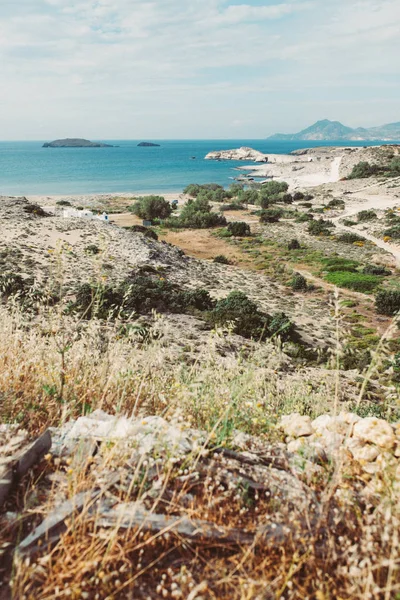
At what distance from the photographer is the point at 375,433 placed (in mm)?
3451

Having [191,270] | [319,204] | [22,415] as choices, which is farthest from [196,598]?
[319,204]

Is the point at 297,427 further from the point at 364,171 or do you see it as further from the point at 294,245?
the point at 364,171

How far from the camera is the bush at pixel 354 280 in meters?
23.4

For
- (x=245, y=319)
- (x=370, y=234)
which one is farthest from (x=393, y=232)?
(x=245, y=319)

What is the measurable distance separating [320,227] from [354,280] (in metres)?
16.8

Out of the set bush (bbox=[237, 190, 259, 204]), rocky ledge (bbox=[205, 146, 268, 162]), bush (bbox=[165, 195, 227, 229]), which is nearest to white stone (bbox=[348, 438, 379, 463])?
bush (bbox=[165, 195, 227, 229])

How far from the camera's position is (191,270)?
24.9 meters

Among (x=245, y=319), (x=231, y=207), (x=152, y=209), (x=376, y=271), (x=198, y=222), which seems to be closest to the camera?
(x=245, y=319)

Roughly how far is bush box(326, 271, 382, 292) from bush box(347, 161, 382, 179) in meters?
52.9

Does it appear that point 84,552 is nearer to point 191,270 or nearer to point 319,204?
point 191,270

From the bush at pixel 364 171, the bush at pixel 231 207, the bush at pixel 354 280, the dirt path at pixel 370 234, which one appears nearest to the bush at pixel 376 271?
the bush at pixel 354 280

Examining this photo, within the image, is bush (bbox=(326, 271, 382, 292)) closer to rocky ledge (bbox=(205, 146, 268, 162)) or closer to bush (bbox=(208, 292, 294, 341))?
bush (bbox=(208, 292, 294, 341))

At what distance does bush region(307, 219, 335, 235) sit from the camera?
38.8 metres

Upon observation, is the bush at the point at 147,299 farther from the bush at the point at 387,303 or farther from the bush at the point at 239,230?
the bush at the point at 239,230
